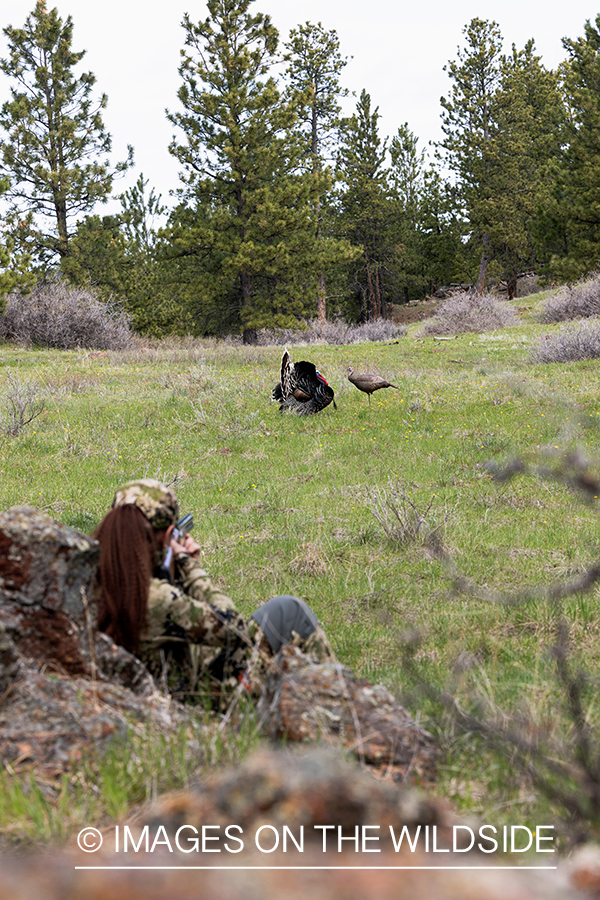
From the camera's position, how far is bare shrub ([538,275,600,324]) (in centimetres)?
2443

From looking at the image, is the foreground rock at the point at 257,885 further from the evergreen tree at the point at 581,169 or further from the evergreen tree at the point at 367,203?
the evergreen tree at the point at 367,203

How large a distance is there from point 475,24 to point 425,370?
3399 cm

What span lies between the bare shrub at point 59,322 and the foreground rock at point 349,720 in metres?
24.9

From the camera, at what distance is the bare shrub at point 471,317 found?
2895 centimetres

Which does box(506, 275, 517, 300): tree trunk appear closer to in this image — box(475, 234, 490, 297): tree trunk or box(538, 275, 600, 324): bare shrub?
box(475, 234, 490, 297): tree trunk

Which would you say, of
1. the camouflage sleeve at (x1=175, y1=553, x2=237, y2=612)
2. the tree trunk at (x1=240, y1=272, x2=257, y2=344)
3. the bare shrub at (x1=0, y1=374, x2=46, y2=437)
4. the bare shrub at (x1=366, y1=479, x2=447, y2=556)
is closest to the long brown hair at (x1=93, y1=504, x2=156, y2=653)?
the camouflage sleeve at (x1=175, y1=553, x2=237, y2=612)

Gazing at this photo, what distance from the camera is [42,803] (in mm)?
2025

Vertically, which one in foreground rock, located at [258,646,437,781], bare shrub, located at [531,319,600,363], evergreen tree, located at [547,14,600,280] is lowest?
foreground rock, located at [258,646,437,781]

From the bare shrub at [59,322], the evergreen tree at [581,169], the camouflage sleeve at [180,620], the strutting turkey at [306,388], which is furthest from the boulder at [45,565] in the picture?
the evergreen tree at [581,169]

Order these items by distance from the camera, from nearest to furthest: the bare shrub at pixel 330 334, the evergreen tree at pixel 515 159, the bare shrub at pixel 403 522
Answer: the bare shrub at pixel 403 522 < the bare shrub at pixel 330 334 < the evergreen tree at pixel 515 159

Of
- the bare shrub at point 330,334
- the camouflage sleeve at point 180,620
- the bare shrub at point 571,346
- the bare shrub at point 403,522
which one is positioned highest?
the bare shrub at point 330,334

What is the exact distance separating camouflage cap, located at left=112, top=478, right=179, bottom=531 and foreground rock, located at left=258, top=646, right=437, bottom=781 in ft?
3.03

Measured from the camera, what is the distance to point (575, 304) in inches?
1011

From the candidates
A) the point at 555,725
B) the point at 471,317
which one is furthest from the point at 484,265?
the point at 555,725
